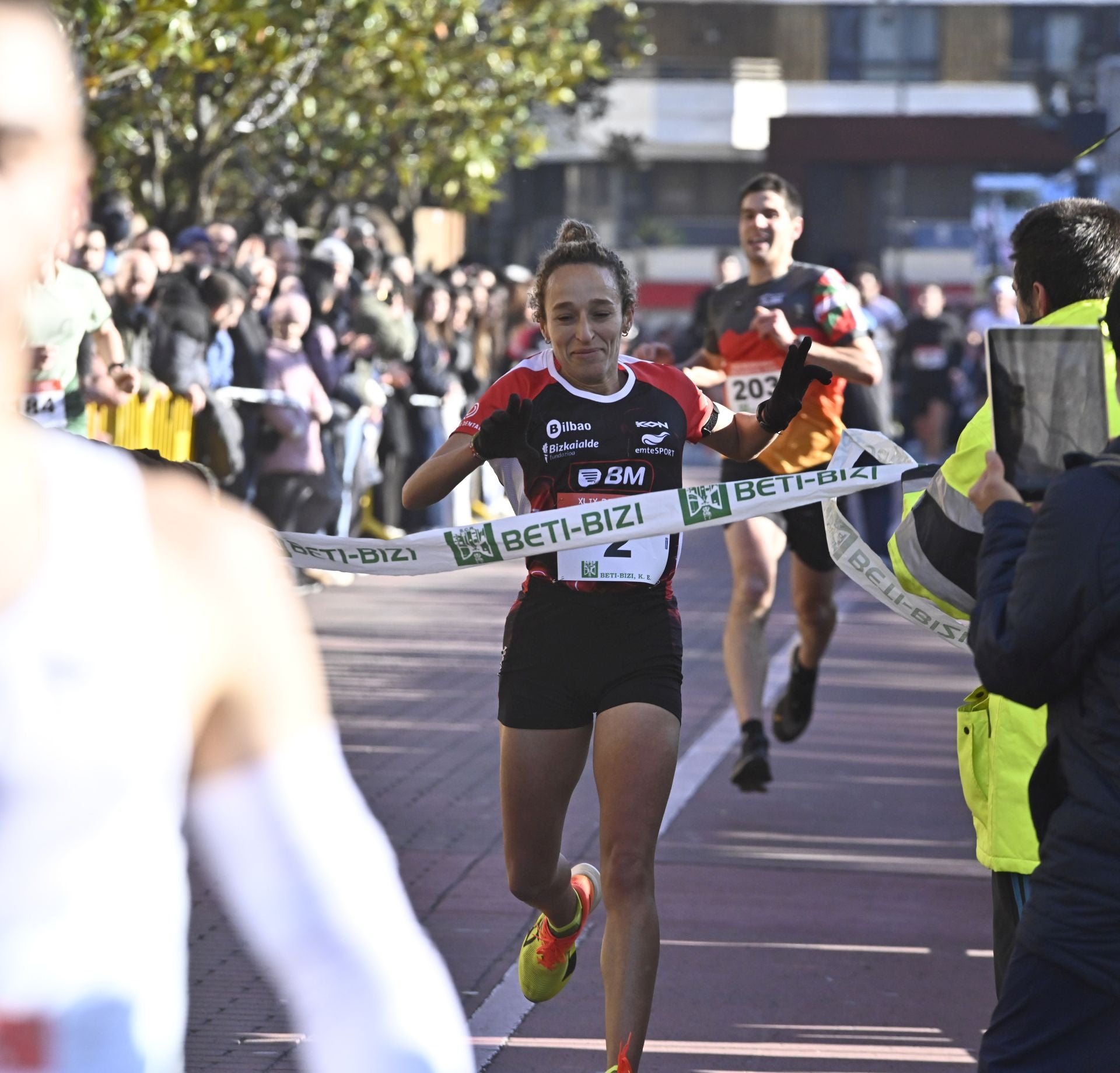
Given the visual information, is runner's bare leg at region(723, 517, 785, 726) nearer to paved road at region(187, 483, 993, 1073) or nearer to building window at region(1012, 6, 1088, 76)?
paved road at region(187, 483, 993, 1073)

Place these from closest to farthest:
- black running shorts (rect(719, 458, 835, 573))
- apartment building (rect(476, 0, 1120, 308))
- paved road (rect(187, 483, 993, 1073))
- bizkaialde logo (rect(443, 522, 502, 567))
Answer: bizkaialde logo (rect(443, 522, 502, 567)) → paved road (rect(187, 483, 993, 1073)) → black running shorts (rect(719, 458, 835, 573)) → apartment building (rect(476, 0, 1120, 308))

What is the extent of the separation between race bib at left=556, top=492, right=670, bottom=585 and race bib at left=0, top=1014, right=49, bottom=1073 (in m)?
3.24

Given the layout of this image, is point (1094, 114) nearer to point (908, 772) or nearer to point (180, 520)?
point (908, 772)

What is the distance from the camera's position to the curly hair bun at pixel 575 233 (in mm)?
5125

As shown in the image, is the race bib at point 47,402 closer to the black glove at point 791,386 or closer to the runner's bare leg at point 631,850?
the black glove at point 791,386

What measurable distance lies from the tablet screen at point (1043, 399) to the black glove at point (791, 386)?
1553mm

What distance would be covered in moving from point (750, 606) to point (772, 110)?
6547 centimetres

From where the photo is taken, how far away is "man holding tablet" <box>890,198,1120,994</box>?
3650mm

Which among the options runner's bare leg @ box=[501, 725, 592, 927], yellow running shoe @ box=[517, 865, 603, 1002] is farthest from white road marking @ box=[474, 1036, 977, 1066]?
runner's bare leg @ box=[501, 725, 592, 927]

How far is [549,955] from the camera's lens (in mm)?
5066

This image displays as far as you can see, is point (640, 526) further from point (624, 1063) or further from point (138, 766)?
point (138, 766)

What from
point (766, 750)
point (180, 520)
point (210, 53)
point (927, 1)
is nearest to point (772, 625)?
point (766, 750)

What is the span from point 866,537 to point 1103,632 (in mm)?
11315

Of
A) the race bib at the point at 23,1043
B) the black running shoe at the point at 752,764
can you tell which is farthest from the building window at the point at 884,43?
the race bib at the point at 23,1043
